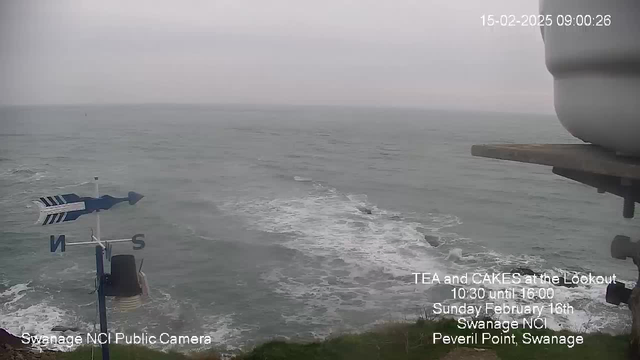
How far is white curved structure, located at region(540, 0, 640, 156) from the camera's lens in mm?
2020

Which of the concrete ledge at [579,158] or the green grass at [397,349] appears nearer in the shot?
the concrete ledge at [579,158]

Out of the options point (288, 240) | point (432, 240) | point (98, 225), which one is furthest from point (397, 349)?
point (432, 240)

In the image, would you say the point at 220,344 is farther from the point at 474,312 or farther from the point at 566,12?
the point at 566,12

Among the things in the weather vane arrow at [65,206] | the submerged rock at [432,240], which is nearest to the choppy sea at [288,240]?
the submerged rock at [432,240]

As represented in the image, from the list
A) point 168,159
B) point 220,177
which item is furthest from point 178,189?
point 168,159

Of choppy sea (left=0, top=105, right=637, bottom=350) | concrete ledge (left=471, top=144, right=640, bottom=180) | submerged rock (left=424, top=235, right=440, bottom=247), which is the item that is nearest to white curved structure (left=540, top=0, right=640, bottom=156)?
concrete ledge (left=471, top=144, right=640, bottom=180)

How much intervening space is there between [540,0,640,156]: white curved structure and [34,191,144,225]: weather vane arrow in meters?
2.97

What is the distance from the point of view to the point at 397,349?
6.59 metres

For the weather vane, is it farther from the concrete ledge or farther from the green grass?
the green grass

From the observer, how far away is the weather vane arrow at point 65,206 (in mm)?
3258

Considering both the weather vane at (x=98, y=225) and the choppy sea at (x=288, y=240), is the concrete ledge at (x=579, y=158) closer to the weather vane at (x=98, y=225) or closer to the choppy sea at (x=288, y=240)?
the weather vane at (x=98, y=225)

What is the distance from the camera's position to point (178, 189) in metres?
21.8

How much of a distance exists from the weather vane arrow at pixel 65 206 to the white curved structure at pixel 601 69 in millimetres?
2966

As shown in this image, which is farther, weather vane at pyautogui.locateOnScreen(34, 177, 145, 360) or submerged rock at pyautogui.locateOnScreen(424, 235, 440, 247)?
submerged rock at pyautogui.locateOnScreen(424, 235, 440, 247)
